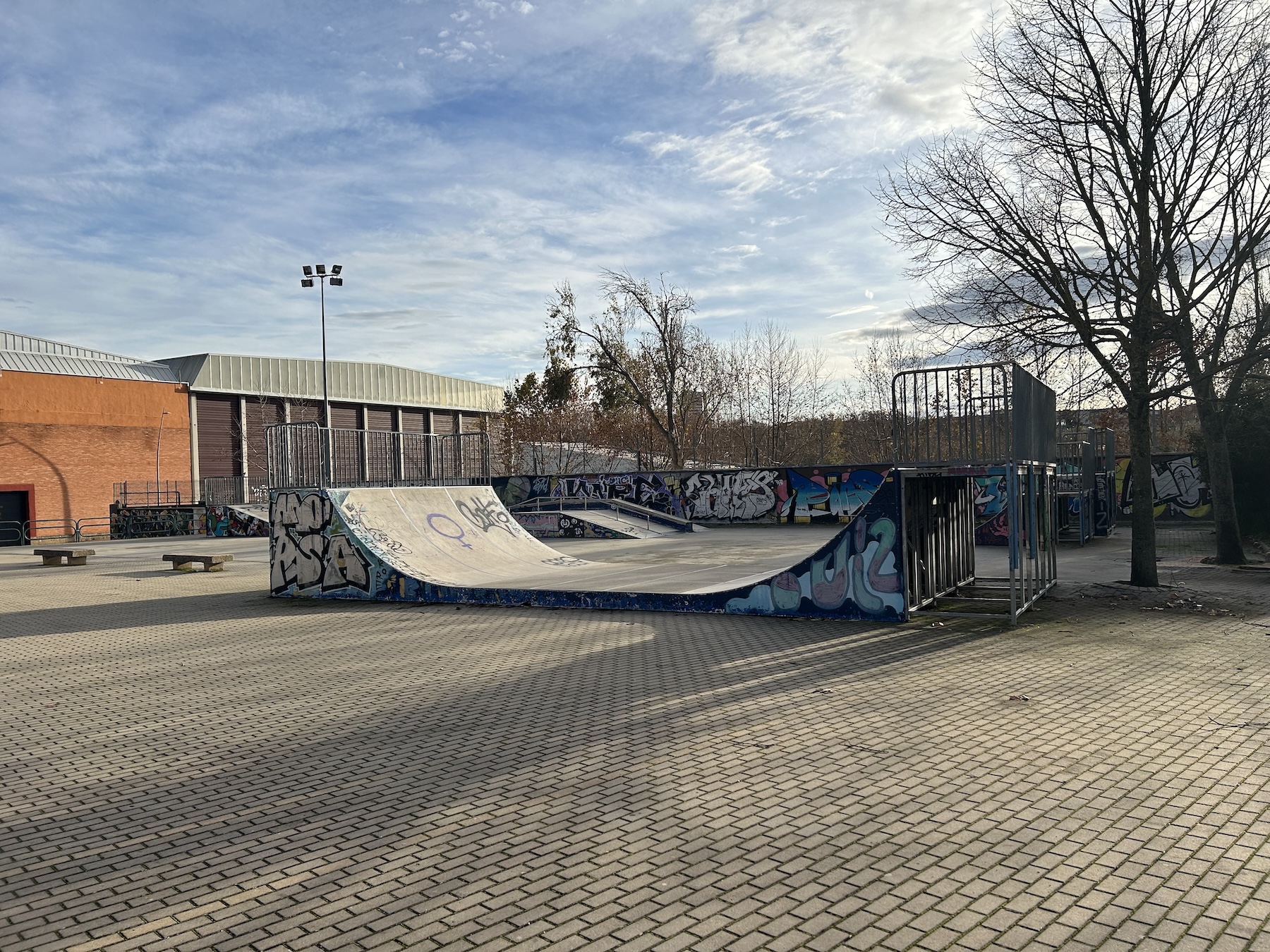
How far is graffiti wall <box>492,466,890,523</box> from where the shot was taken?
101ft

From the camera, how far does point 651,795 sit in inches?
191

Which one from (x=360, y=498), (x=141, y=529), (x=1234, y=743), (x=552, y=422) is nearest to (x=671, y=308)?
(x=552, y=422)

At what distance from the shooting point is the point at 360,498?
14469mm

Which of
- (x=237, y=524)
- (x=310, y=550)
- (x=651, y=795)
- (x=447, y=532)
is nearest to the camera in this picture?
(x=651, y=795)

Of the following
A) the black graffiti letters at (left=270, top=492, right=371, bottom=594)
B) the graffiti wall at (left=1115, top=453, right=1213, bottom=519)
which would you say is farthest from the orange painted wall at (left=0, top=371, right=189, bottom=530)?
the graffiti wall at (left=1115, top=453, right=1213, bottom=519)

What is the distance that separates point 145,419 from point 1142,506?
4557 centimetres

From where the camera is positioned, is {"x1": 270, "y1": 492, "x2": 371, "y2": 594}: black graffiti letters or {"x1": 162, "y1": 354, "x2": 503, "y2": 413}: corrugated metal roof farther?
{"x1": 162, "y1": 354, "x2": 503, "y2": 413}: corrugated metal roof

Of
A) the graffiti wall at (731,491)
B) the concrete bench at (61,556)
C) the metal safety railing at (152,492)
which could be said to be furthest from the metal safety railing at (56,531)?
the graffiti wall at (731,491)

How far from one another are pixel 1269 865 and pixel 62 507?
47895 mm

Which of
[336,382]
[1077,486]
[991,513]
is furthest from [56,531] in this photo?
[1077,486]

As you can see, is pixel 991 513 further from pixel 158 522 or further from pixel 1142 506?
pixel 158 522

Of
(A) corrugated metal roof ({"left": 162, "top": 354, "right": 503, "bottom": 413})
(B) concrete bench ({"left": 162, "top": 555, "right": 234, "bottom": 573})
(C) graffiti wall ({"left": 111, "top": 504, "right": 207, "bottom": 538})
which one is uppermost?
(A) corrugated metal roof ({"left": 162, "top": 354, "right": 503, "bottom": 413})

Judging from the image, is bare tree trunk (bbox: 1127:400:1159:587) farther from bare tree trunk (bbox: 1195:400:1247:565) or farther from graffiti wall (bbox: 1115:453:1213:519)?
graffiti wall (bbox: 1115:453:1213:519)

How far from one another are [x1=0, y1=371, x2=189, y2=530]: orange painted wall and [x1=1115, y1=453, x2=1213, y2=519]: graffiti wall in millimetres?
39424
